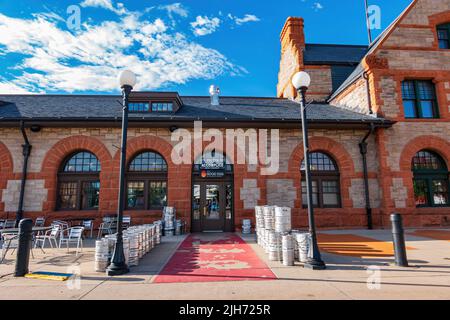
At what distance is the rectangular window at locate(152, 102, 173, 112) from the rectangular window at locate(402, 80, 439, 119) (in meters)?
12.5

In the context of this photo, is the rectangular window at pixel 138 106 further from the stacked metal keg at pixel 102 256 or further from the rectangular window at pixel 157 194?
the stacked metal keg at pixel 102 256

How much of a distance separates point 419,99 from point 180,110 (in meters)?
12.8

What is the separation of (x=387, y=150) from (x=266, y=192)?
6.45 meters

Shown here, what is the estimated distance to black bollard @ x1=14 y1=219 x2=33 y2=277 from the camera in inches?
208

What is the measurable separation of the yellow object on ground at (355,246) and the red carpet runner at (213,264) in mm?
2608

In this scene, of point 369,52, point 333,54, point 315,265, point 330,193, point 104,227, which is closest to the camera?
point 315,265

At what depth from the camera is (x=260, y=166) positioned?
12023 mm

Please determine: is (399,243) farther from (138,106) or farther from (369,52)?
(138,106)

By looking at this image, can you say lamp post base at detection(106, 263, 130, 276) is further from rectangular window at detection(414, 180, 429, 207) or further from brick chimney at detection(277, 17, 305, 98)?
brick chimney at detection(277, 17, 305, 98)

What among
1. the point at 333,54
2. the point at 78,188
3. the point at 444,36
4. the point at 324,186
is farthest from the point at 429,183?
the point at 78,188

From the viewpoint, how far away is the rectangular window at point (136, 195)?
1171cm

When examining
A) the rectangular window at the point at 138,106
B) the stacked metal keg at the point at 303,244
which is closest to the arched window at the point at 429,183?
the stacked metal keg at the point at 303,244

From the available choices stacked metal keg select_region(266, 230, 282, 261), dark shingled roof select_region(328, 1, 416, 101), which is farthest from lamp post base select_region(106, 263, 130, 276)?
dark shingled roof select_region(328, 1, 416, 101)
